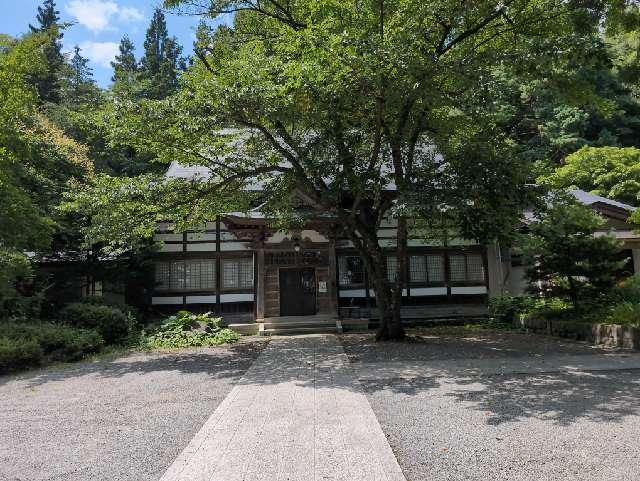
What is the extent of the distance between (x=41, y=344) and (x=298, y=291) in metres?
8.25

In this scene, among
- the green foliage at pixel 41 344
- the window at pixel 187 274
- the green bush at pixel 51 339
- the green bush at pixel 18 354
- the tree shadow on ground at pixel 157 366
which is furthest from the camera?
the window at pixel 187 274

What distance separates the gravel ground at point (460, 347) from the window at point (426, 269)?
→ 3704 mm

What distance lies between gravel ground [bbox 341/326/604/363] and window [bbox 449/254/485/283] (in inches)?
149

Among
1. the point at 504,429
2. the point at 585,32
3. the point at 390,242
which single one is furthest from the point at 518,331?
the point at 504,429

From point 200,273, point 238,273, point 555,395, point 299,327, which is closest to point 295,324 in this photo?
point 299,327

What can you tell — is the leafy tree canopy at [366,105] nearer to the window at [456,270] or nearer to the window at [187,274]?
the window at [187,274]

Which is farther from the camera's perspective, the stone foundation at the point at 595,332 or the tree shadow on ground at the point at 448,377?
the stone foundation at the point at 595,332

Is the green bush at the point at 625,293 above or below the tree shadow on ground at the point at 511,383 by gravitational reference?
above

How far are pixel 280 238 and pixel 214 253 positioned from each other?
8.16 feet

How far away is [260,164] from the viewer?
12125mm

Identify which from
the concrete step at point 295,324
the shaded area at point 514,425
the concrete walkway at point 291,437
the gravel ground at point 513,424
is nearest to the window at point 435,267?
the concrete step at point 295,324

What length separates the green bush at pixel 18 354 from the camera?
8.48 m

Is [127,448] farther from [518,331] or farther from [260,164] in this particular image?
[518,331]

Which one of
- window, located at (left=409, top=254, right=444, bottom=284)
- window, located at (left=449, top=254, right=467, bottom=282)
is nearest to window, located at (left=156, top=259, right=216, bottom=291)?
window, located at (left=409, top=254, right=444, bottom=284)
